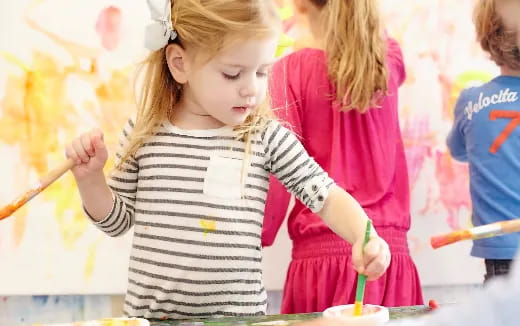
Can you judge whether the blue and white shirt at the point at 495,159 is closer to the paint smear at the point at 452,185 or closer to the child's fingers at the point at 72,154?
the paint smear at the point at 452,185

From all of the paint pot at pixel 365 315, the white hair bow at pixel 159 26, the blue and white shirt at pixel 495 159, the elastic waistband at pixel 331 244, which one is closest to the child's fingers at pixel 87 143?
the white hair bow at pixel 159 26

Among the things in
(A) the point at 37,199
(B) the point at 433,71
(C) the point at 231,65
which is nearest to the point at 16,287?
(A) the point at 37,199

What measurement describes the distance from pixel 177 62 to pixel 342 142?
390 mm

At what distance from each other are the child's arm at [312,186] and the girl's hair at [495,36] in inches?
23.5

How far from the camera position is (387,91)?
121 cm

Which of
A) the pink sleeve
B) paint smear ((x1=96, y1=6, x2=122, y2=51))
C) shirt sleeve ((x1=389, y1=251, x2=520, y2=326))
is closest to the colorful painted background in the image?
paint smear ((x1=96, y1=6, x2=122, y2=51))

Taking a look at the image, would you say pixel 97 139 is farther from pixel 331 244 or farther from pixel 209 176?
pixel 331 244

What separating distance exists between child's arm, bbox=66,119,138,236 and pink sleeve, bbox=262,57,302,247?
0.31 m

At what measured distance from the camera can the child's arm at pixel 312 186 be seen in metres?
0.85

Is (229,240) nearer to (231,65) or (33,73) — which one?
(231,65)

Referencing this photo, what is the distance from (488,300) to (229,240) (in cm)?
51

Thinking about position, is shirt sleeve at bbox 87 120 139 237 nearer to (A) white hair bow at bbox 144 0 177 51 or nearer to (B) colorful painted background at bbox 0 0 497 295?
(A) white hair bow at bbox 144 0 177 51

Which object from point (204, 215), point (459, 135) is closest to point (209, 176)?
point (204, 215)

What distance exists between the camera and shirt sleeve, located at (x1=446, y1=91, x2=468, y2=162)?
4.47 feet
